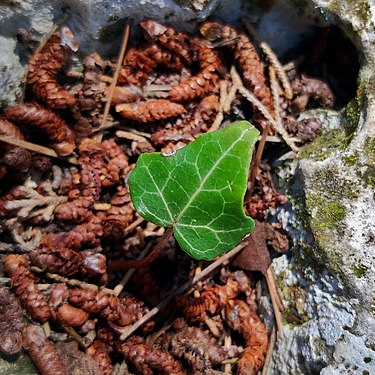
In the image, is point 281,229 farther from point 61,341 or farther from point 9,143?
point 9,143

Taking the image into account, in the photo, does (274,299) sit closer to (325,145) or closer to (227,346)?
(227,346)

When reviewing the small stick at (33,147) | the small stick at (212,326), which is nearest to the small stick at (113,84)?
the small stick at (33,147)

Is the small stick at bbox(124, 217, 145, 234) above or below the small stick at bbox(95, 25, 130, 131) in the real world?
below

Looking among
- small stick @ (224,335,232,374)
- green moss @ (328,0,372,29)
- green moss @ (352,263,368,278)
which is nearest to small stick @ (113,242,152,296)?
small stick @ (224,335,232,374)

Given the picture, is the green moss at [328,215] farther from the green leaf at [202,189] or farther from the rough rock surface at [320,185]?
the green leaf at [202,189]

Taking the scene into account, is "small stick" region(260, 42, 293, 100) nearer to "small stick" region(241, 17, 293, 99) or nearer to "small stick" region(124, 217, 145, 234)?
"small stick" region(241, 17, 293, 99)

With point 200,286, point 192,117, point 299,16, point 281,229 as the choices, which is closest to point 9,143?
point 192,117

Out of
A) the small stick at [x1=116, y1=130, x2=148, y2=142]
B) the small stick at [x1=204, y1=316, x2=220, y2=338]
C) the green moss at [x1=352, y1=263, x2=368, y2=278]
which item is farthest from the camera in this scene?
the small stick at [x1=116, y1=130, x2=148, y2=142]

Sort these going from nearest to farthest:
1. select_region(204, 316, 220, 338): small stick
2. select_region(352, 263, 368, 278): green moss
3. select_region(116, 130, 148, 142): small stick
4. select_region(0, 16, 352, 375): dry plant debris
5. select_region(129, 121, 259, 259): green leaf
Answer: select_region(129, 121, 259, 259): green leaf → select_region(352, 263, 368, 278): green moss → select_region(0, 16, 352, 375): dry plant debris → select_region(204, 316, 220, 338): small stick → select_region(116, 130, 148, 142): small stick

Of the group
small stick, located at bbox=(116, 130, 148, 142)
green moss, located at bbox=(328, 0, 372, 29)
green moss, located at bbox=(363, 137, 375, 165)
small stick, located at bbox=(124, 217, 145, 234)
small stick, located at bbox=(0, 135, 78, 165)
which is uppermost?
green moss, located at bbox=(328, 0, 372, 29)
